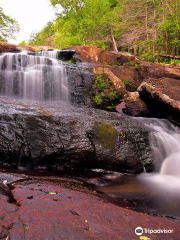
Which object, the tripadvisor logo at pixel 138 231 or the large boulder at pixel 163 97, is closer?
the tripadvisor logo at pixel 138 231

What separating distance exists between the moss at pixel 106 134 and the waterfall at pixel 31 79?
5209mm

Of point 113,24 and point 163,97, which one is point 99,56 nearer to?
point 163,97

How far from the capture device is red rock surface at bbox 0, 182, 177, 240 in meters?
1.61

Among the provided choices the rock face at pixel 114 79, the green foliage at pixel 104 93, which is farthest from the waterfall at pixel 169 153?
the rock face at pixel 114 79

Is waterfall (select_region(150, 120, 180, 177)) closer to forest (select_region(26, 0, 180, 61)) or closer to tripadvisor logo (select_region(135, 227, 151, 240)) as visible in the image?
tripadvisor logo (select_region(135, 227, 151, 240))

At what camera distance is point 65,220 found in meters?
1.89

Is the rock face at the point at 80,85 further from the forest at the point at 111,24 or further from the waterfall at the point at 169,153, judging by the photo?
the forest at the point at 111,24

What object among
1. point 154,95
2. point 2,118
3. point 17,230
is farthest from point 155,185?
point 154,95

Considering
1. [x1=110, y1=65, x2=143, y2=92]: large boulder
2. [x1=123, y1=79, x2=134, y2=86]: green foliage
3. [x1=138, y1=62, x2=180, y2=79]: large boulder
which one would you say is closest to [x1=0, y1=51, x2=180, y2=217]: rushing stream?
[x1=110, y1=65, x2=143, y2=92]: large boulder

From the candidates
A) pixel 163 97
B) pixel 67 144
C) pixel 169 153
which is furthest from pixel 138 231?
pixel 163 97

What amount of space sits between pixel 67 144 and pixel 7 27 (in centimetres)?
2261

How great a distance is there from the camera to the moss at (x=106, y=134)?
500cm

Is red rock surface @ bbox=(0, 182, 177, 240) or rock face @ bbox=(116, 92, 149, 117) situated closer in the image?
red rock surface @ bbox=(0, 182, 177, 240)

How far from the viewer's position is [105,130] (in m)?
5.16
